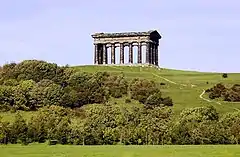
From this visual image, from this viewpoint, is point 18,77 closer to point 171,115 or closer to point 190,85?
point 190,85

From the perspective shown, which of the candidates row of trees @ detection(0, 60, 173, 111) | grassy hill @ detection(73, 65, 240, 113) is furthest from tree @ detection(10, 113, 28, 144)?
Answer: grassy hill @ detection(73, 65, 240, 113)

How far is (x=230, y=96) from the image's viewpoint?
494 feet

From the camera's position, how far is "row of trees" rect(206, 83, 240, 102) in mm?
150375

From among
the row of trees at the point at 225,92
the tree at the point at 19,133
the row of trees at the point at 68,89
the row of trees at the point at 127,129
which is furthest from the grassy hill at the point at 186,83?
the tree at the point at 19,133

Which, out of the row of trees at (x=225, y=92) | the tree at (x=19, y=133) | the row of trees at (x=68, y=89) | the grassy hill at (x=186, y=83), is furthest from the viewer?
the row of trees at (x=68, y=89)

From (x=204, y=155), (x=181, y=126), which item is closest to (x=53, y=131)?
(x=181, y=126)

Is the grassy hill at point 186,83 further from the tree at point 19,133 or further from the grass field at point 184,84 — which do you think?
the tree at point 19,133

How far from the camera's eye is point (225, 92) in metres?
153

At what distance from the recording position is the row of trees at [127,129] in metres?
108

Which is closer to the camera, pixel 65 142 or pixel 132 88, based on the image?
pixel 65 142

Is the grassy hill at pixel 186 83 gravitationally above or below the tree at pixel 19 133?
above

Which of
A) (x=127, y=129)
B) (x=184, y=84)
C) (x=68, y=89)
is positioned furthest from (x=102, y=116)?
(x=184, y=84)

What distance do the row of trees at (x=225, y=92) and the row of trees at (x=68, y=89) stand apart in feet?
40.9

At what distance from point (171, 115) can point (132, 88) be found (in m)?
32.7
